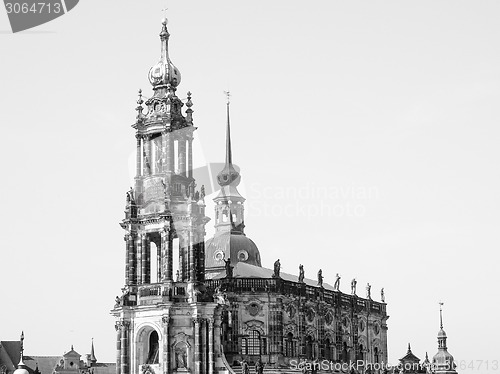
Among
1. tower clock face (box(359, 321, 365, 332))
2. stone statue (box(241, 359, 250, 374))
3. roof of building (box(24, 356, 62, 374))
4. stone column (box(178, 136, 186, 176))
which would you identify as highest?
stone column (box(178, 136, 186, 176))

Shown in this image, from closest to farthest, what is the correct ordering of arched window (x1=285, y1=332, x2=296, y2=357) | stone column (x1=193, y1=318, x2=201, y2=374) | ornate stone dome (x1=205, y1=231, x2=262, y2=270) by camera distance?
stone column (x1=193, y1=318, x2=201, y2=374)
arched window (x1=285, y1=332, x2=296, y2=357)
ornate stone dome (x1=205, y1=231, x2=262, y2=270)

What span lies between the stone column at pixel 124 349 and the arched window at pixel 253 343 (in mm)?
14431

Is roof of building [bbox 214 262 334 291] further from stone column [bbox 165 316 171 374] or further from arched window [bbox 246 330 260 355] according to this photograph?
stone column [bbox 165 316 171 374]

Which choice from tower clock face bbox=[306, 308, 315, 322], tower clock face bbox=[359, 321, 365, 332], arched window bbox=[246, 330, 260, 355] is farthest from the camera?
tower clock face bbox=[359, 321, 365, 332]

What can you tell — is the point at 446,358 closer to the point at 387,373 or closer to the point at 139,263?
the point at 387,373

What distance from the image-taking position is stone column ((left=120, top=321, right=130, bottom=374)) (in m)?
69.5

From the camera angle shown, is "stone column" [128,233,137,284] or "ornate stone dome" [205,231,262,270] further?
"ornate stone dome" [205,231,262,270]

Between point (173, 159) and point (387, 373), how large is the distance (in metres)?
34.4

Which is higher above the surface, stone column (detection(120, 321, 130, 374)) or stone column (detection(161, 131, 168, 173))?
stone column (detection(161, 131, 168, 173))

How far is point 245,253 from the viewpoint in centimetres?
9131

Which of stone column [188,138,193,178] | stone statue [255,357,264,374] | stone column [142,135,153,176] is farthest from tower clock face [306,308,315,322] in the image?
stone column [142,135,153,176]

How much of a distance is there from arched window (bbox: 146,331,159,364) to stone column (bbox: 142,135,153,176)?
1062cm

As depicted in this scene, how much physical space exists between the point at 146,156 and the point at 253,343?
18.3m

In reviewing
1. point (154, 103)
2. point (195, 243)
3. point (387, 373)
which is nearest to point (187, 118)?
point (154, 103)
